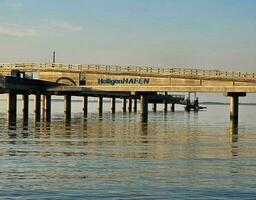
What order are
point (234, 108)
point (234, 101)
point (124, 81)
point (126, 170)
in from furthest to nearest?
1. point (124, 81)
2. point (234, 101)
3. point (234, 108)
4. point (126, 170)

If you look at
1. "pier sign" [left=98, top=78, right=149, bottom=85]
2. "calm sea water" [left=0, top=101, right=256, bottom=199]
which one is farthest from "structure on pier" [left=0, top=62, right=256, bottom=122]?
"calm sea water" [left=0, top=101, right=256, bottom=199]

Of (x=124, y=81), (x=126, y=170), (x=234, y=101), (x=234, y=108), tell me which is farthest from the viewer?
(x=124, y=81)

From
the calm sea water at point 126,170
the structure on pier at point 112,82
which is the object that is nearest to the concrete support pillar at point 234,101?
the structure on pier at point 112,82

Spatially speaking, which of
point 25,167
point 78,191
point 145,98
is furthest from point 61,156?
point 145,98

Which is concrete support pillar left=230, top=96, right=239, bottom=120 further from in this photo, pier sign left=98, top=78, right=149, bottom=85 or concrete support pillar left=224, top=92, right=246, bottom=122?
pier sign left=98, top=78, right=149, bottom=85

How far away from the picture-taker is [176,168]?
28484 mm

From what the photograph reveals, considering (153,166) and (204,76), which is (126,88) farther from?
(153,166)

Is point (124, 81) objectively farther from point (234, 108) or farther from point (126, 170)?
point (126, 170)

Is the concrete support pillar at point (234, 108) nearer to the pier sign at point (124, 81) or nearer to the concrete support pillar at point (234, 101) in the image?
the concrete support pillar at point (234, 101)

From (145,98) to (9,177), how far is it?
80.0 metres

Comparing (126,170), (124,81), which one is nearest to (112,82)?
(124,81)

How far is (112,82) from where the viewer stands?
336 feet

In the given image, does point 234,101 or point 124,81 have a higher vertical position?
point 124,81

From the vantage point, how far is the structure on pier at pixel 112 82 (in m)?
94.1
